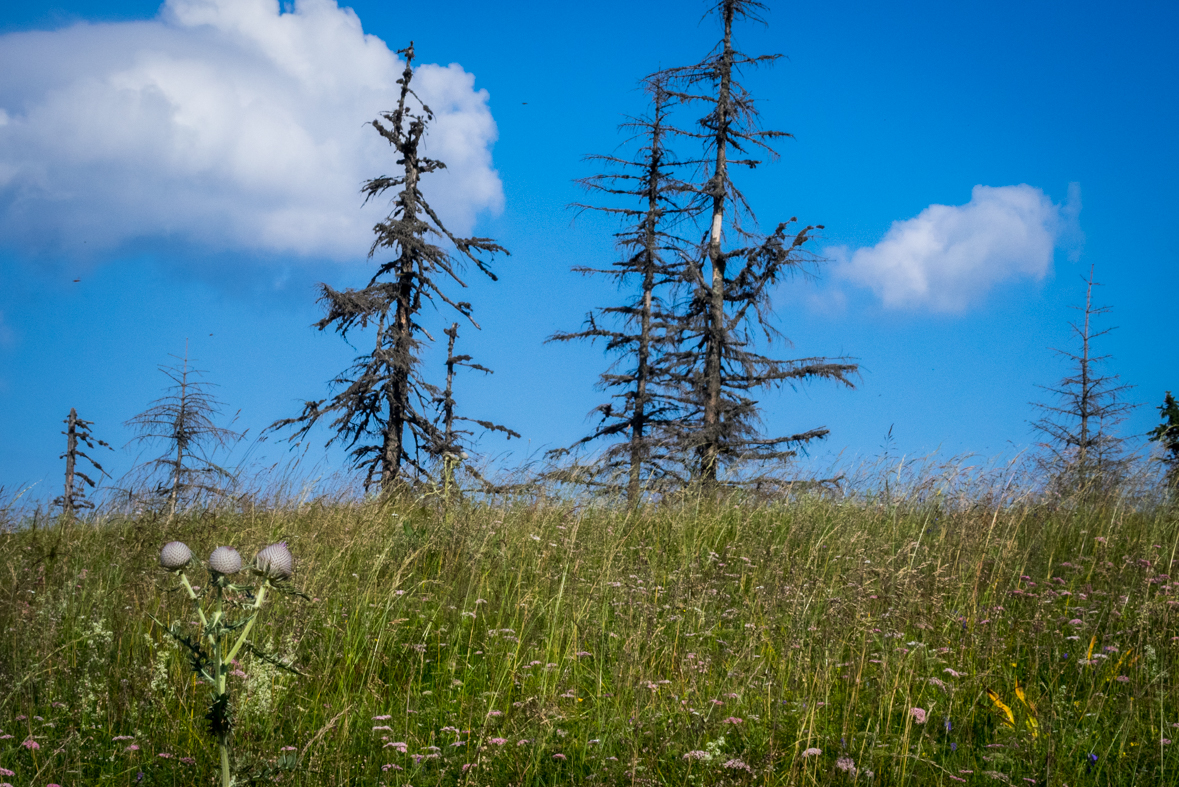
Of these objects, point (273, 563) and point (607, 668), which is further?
point (607, 668)

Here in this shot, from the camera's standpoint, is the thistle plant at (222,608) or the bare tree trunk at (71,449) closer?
the thistle plant at (222,608)

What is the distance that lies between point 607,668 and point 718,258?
15.0m

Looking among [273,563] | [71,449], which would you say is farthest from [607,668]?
[71,449]

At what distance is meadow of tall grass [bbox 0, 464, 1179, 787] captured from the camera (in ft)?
10.1

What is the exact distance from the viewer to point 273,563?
2354mm

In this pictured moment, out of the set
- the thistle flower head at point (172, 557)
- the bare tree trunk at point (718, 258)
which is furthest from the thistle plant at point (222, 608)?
the bare tree trunk at point (718, 258)

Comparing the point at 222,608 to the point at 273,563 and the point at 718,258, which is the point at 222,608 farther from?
the point at 718,258

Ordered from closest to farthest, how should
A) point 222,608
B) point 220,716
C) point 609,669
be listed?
point 220,716 → point 222,608 → point 609,669

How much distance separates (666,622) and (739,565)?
1.77 metres

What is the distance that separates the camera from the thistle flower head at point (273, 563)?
7.64ft

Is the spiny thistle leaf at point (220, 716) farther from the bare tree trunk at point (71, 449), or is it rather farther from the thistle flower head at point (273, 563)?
the bare tree trunk at point (71, 449)

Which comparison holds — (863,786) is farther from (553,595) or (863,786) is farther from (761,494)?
(761,494)

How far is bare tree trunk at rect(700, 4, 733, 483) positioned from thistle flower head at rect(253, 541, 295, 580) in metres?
15.3

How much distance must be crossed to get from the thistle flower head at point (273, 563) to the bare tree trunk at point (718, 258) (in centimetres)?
1529
